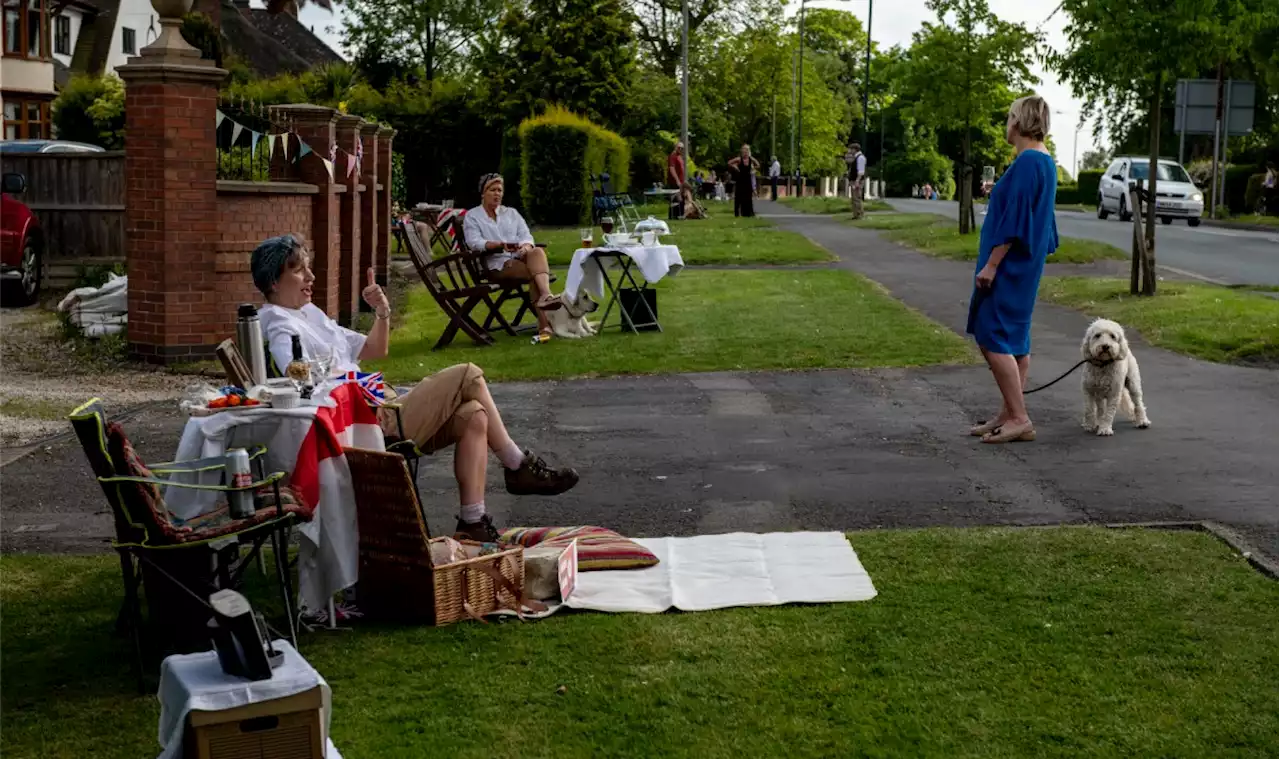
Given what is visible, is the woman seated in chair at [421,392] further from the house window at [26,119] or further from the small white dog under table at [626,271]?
the house window at [26,119]

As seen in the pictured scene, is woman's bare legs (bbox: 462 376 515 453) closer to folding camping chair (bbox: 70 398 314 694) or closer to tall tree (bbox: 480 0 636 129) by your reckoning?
folding camping chair (bbox: 70 398 314 694)

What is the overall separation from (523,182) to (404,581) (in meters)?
31.3

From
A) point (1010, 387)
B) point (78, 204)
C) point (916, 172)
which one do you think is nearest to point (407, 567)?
point (1010, 387)

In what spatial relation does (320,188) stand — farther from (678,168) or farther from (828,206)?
(828,206)

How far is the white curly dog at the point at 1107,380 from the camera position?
987 centimetres

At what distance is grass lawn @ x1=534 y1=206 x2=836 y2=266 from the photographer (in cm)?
2594

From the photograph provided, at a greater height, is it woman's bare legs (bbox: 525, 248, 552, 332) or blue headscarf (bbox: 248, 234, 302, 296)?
blue headscarf (bbox: 248, 234, 302, 296)

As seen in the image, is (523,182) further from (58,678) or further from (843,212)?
(58,678)

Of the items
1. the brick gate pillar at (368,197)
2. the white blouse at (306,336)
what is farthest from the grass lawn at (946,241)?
the white blouse at (306,336)

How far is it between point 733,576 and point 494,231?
9255mm

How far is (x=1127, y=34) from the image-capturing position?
70.4ft

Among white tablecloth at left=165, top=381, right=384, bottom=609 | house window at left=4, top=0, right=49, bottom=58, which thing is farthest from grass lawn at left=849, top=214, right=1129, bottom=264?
house window at left=4, top=0, right=49, bottom=58

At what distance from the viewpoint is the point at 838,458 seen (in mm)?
9484

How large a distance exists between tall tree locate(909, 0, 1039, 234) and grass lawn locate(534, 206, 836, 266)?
478 centimetres
